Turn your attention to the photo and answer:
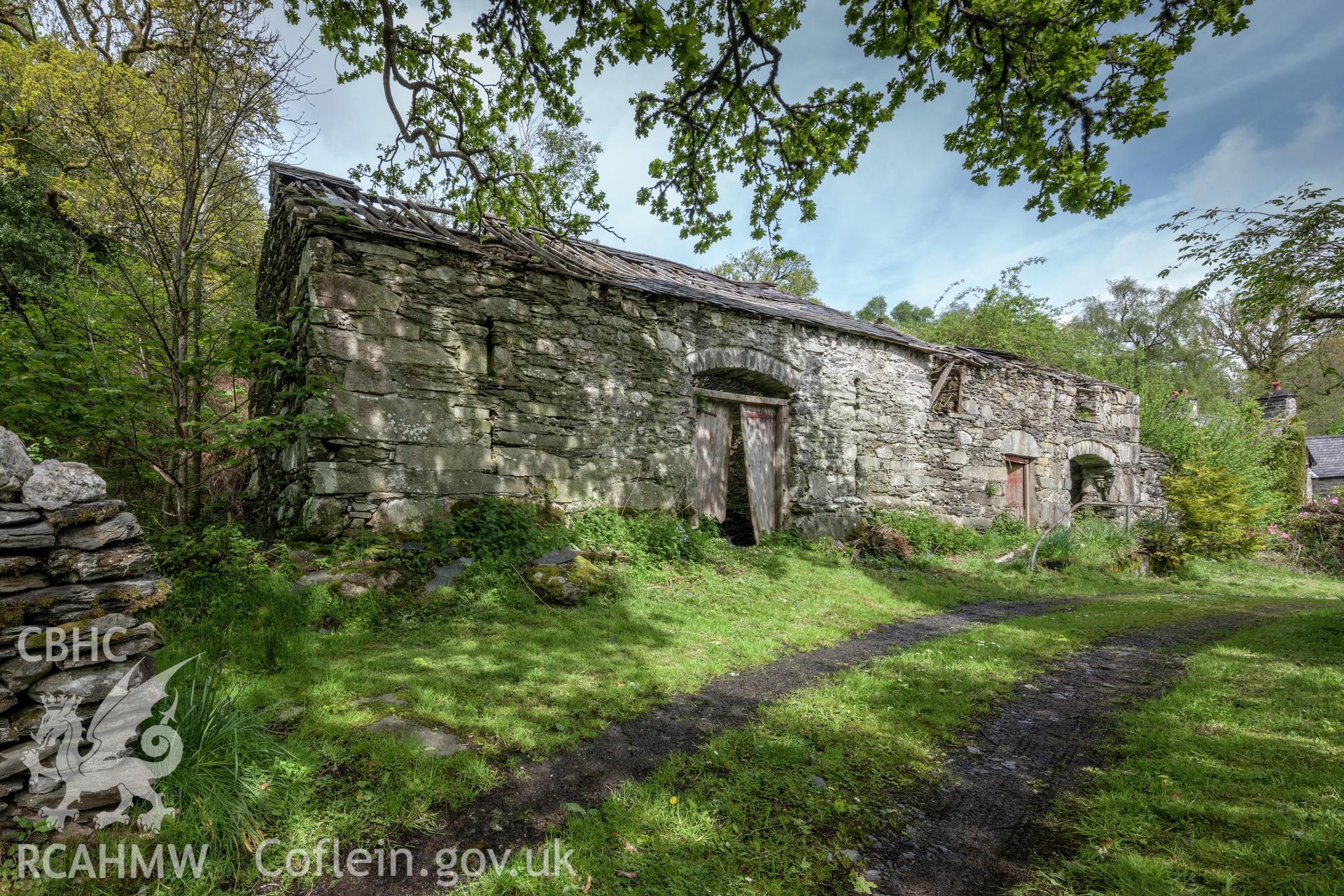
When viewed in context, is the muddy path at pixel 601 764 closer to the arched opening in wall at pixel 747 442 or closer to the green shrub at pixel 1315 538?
the arched opening in wall at pixel 747 442

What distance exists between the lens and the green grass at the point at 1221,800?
1836 millimetres

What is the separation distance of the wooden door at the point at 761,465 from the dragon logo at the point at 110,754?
287 inches

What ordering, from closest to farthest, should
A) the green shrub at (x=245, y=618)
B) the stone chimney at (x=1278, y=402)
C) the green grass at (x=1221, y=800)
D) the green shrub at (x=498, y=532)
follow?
1. the green grass at (x=1221, y=800)
2. the green shrub at (x=245, y=618)
3. the green shrub at (x=498, y=532)
4. the stone chimney at (x=1278, y=402)

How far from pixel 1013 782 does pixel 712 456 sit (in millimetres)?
6049

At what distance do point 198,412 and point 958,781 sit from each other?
6.41 m

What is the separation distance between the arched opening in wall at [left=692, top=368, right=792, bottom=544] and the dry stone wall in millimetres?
6371

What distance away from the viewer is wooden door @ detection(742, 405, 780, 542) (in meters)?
8.66

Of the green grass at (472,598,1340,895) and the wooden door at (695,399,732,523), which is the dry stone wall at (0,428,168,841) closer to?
the green grass at (472,598,1340,895)

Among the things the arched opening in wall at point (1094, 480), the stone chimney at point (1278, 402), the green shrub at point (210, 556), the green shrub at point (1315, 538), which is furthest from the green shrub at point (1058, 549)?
the stone chimney at point (1278, 402)

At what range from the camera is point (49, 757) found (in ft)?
6.21

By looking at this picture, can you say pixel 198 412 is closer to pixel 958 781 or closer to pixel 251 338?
pixel 251 338

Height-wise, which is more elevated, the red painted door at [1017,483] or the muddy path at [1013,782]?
the red painted door at [1017,483]

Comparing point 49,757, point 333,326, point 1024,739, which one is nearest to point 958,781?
point 1024,739

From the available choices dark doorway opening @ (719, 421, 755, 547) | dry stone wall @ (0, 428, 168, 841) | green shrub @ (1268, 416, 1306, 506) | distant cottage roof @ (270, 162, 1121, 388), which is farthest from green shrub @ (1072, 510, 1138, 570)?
dry stone wall @ (0, 428, 168, 841)
